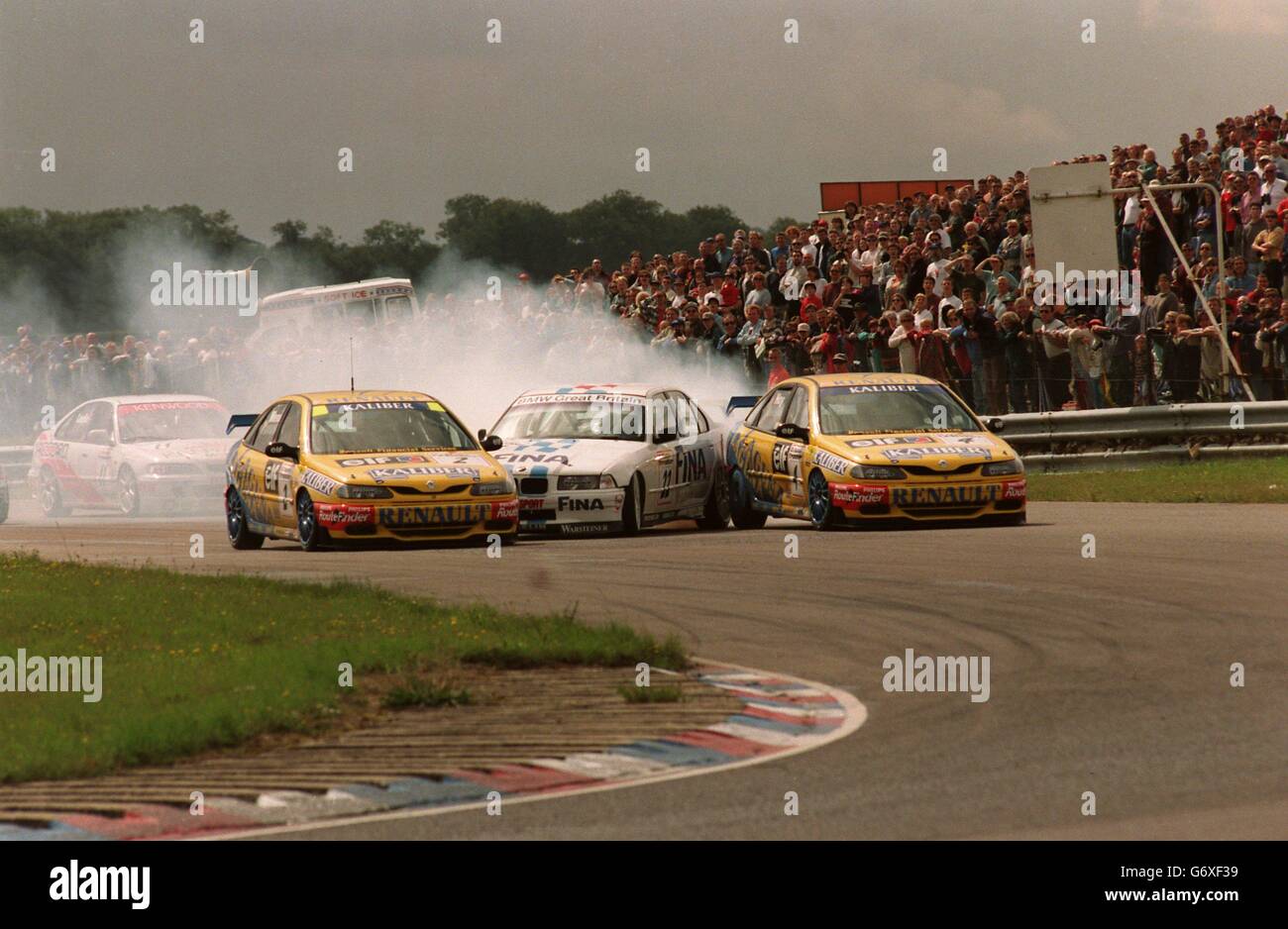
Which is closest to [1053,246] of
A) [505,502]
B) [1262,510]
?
[1262,510]

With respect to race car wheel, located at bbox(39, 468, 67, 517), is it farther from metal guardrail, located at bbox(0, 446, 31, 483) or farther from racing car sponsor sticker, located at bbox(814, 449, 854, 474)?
racing car sponsor sticker, located at bbox(814, 449, 854, 474)

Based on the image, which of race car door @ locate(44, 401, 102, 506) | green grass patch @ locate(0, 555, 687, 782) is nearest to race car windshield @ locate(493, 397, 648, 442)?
green grass patch @ locate(0, 555, 687, 782)

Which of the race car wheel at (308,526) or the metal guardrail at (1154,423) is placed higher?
the metal guardrail at (1154,423)

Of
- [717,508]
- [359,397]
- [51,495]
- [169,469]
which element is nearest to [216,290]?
[51,495]

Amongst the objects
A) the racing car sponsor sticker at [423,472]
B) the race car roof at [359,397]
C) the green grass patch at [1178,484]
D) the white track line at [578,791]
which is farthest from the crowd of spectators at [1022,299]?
the white track line at [578,791]

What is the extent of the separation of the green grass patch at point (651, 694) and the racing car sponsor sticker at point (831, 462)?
8.83 meters

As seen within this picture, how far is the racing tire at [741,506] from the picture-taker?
19.4 metres

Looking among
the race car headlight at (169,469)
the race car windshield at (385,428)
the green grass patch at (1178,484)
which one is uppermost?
the race car windshield at (385,428)

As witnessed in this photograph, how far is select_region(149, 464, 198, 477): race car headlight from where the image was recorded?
81.7 feet

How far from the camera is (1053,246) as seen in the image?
2408 centimetres

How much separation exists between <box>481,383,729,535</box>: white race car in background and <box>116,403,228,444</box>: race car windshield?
A: 6960 millimetres

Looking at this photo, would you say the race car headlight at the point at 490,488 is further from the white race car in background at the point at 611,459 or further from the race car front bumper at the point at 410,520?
the white race car in background at the point at 611,459

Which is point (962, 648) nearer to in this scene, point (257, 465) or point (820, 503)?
point (820, 503)
